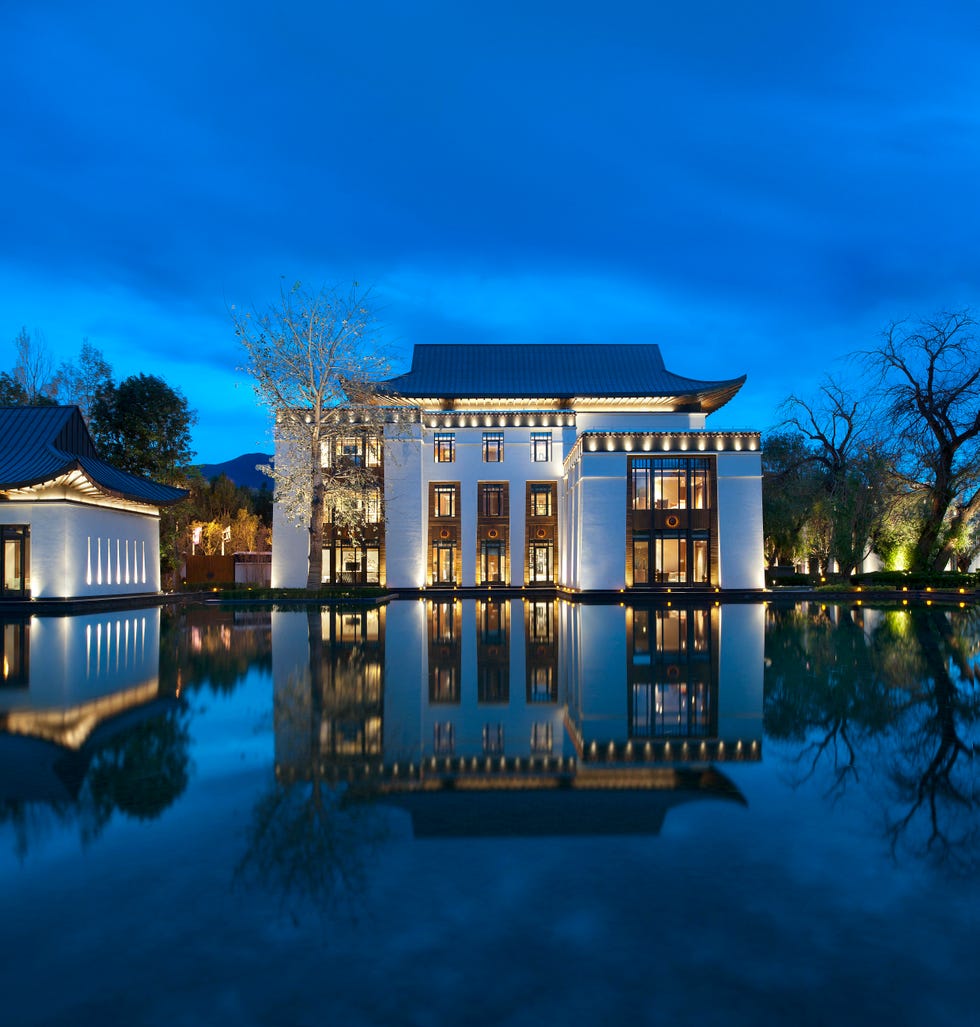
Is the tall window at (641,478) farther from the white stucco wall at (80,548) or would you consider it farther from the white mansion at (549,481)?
the white stucco wall at (80,548)

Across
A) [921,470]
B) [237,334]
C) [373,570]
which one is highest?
[237,334]

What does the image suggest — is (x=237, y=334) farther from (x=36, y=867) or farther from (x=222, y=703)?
(x=36, y=867)

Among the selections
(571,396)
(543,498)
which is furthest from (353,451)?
(571,396)

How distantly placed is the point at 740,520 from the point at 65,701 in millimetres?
30775

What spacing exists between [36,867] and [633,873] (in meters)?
2.70

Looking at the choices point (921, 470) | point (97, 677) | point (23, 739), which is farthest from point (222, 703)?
point (921, 470)

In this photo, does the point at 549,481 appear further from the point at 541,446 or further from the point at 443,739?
the point at 443,739

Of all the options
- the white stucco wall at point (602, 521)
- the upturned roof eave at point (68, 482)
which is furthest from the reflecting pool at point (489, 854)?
the white stucco wall at point (602, 521)

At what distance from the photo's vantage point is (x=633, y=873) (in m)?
3.69

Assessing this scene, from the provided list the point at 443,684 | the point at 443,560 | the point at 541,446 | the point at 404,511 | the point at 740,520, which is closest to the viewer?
the point at 443,684

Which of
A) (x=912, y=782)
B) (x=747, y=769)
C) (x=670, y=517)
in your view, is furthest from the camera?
(x=670, y=517)

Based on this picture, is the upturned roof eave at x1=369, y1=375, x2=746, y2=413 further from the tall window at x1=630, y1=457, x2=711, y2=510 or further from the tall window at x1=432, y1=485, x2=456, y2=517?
the tall window at x1=630, y1=457, x2=711, y2=510

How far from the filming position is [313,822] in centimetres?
438

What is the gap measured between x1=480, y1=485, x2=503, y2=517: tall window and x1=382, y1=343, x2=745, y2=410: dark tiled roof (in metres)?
5.26
